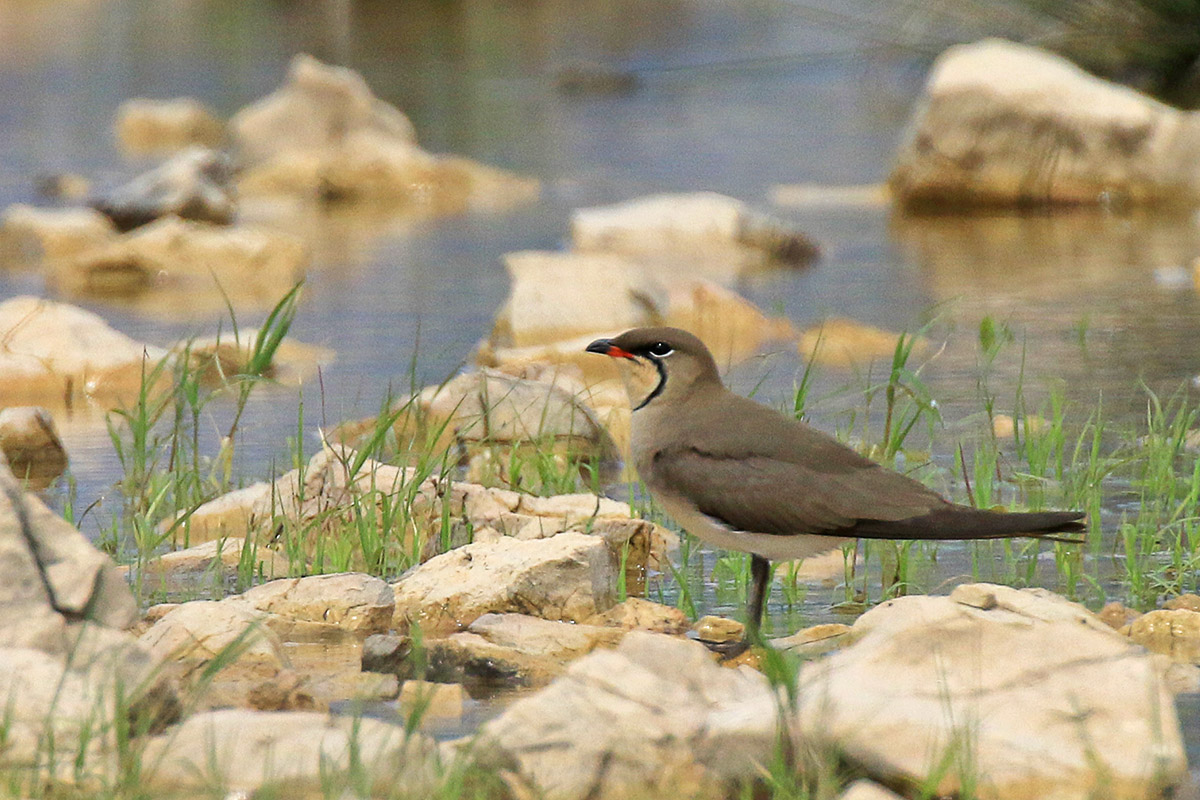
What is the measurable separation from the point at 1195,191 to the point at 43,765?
10406 millimetres

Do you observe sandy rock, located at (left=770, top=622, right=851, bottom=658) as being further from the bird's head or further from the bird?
the bird's head

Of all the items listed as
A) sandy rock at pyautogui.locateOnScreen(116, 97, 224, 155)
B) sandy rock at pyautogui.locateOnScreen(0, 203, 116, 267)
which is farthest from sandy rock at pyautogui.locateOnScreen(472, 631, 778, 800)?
sandy rock at pyautogui.locateOnScreen(116, 97, 224, 155)

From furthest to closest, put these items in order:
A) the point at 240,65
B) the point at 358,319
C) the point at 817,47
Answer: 1. the point at 817,47
2. the point at 240,65
3. the point at 358,319

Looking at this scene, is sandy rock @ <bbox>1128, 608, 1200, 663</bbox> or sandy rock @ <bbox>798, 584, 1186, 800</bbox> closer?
sandy rock @ <bbox>798, 584, 1186, 800</bbox>

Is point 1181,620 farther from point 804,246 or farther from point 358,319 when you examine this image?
point 804,246

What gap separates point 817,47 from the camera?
2630cm

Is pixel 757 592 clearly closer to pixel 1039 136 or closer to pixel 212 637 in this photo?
pixel 212 637

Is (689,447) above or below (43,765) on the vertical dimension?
above

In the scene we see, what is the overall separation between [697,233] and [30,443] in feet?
18.7

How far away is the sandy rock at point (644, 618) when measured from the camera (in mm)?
4359

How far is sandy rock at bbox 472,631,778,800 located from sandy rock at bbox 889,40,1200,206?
946 cm

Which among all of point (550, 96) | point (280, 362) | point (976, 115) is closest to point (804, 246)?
point (976, 115)

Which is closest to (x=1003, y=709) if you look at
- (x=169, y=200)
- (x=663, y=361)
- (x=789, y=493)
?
(x=789, y=493)

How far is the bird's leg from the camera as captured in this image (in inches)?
163
